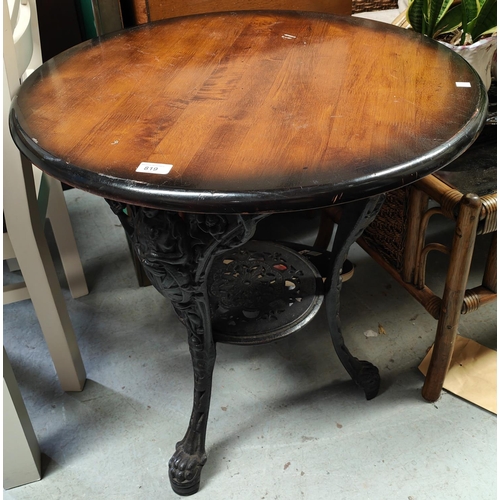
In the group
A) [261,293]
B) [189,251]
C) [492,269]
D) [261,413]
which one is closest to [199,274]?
→ [189,251]

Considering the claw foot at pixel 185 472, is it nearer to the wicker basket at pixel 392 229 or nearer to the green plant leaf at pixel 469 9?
the wicker basket at pixel 392 229

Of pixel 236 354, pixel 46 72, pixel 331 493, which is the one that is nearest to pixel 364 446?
pixel 331 493

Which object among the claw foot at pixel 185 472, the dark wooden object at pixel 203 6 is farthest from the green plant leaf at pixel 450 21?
the claw foot at pixel 185 472

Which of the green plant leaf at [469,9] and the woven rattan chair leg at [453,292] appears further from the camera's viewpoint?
the green plant leaf at [469,9]

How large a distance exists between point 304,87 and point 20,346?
3.22ft

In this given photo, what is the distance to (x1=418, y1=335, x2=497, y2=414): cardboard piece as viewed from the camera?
120 centimetres

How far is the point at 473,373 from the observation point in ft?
4.10

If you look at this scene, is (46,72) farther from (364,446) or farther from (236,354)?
(364,446)

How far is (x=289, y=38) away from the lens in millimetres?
1078

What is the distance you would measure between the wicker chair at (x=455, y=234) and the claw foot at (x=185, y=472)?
0.53 meters

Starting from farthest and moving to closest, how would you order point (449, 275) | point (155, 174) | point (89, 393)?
point (89, 393) → point (449, 275) → point (155, 174)

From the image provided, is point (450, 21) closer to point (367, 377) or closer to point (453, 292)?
point (453, 292)

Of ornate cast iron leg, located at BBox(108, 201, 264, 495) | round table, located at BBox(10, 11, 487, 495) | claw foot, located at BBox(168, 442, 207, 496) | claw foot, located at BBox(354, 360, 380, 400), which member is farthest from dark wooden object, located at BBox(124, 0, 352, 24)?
claw foot, located at BBox(168, 442, 207, 496)

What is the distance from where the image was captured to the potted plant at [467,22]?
110cm
